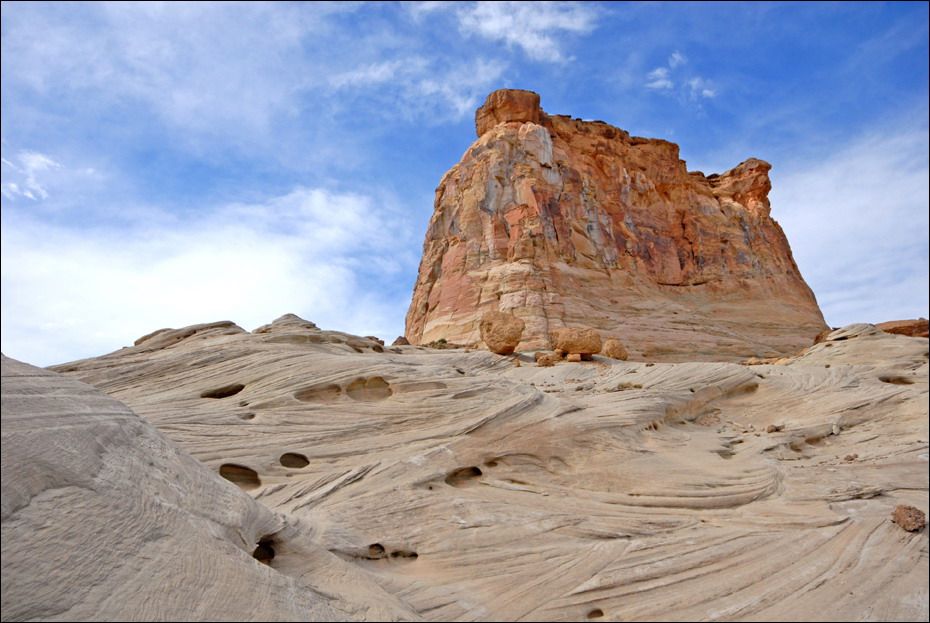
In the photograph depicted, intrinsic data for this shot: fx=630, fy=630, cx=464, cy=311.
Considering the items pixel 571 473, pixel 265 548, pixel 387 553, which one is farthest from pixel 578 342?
pixel 265 548

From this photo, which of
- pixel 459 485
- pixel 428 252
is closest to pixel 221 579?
pixel 459 485

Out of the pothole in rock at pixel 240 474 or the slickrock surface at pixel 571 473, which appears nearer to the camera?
the slickrock surface at pixel 571 473

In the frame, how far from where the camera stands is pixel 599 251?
127 feet

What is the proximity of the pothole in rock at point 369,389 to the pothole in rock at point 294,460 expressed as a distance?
6.77 ft

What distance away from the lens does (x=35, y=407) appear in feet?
14.0

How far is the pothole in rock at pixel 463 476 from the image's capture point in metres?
7.59

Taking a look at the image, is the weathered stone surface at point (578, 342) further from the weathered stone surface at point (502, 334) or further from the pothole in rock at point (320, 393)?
the pothole in rock at point (320, 393)

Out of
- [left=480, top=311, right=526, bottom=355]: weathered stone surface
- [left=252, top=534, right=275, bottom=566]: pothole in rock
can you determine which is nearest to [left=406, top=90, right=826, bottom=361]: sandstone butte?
[left=480, top=311, right=526, bottom=355]: weathered stone surface

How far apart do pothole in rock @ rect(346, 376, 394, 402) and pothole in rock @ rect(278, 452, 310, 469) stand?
206cm

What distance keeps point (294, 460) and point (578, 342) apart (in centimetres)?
1287

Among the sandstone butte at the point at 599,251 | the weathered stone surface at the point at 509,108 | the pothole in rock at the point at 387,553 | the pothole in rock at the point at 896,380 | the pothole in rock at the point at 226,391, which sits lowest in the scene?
the pothole in rock at the point at 387,553

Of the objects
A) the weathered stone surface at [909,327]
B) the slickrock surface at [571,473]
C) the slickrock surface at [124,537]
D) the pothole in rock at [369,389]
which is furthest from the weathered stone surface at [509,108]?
the slickrock surface at [124,537]

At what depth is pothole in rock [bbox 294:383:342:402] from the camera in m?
9.68

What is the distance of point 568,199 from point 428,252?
30.7 feet
